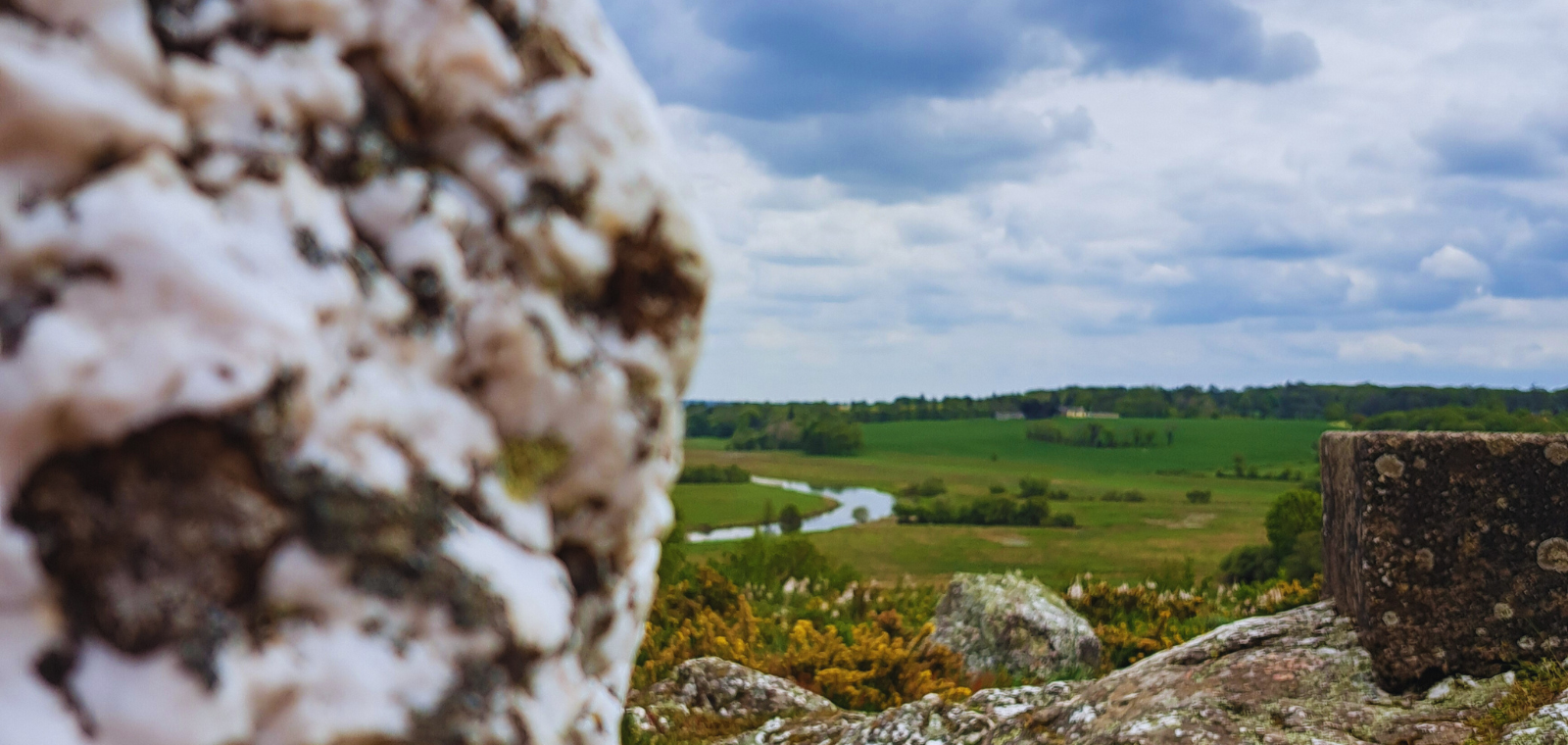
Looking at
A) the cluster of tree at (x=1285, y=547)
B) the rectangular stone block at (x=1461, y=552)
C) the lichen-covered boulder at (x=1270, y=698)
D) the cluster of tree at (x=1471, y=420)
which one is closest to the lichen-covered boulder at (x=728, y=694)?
the lichen-covered boulder at (x=1270, y=698)

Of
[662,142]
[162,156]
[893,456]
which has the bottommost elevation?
[893,456]

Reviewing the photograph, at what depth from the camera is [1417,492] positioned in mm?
5863

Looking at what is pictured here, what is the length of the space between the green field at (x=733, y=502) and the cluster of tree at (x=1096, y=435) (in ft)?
96.9

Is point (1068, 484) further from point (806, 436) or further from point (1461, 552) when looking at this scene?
point (1461, 552)

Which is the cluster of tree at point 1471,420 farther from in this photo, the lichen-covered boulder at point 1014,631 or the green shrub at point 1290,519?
the lichen-covered boulder at point 1014,631

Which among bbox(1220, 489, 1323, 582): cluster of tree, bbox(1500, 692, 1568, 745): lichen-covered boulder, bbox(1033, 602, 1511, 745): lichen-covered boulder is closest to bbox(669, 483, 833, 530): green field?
bbox(1220, 489, 1323, 582): cluster of tree

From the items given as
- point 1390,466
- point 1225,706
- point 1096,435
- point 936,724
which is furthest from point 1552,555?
point 1096,435

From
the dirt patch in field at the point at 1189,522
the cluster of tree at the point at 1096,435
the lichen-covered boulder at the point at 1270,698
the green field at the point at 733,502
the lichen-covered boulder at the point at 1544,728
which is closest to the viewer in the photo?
the lichen-covered boulder at the point at 1544,728

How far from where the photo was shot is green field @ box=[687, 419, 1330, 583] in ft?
71.7

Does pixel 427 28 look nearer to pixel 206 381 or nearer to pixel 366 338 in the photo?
pixel 366 338

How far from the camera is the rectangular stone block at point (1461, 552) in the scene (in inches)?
227

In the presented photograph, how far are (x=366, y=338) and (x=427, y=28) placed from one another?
544 mm

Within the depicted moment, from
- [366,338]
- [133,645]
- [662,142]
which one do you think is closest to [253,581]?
[133,645]

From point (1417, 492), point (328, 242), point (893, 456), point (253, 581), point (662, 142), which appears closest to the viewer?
point (253, 581)
